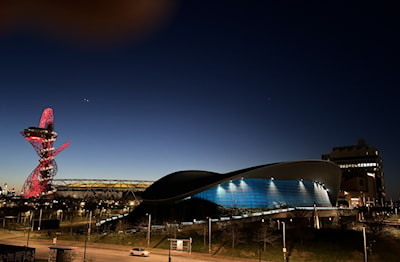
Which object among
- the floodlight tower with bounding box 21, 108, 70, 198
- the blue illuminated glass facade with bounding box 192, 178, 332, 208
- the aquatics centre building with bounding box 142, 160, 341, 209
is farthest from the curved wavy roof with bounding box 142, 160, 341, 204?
the floodlight tower with bounding box 21, 108, 70, 198

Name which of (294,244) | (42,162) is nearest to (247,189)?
(294,244)

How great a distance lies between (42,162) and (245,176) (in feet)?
294

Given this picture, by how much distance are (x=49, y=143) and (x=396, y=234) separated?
424 feet

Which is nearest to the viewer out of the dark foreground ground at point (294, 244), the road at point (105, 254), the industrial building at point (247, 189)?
the road at point (105, 254)

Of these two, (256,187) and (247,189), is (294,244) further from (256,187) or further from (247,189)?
(256,187)

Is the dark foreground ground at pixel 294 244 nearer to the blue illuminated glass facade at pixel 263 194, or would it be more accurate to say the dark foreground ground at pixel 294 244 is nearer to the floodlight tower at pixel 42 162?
the blue illuminated glass facade at pixel 263 194

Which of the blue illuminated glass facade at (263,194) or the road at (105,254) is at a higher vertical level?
the blue illuminated glass facade at (263,194)

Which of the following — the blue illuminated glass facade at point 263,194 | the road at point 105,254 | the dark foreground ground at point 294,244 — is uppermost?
the blue illuminated glass facade at point 263,194

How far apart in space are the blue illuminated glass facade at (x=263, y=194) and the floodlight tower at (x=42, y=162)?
80.7m

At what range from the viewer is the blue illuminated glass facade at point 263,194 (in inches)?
3499

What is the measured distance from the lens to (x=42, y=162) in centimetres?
13775

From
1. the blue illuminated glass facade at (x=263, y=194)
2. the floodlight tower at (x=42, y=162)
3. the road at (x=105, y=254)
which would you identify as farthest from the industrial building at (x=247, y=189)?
the floodlight tower at (x=42, y=162)

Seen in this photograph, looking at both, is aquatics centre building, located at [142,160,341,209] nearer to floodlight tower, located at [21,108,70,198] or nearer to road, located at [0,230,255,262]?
road, located at [0,230,255,262]

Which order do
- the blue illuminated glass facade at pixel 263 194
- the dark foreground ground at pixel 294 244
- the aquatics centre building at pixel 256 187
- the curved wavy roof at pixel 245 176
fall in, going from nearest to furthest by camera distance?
the dark foreground ground at pixel 294 244 < the aquatics centre building at pixel 256 187 < the blue illuminated glass facade at pixel 263 194 < the curved wavy roof at pixel 245 176
